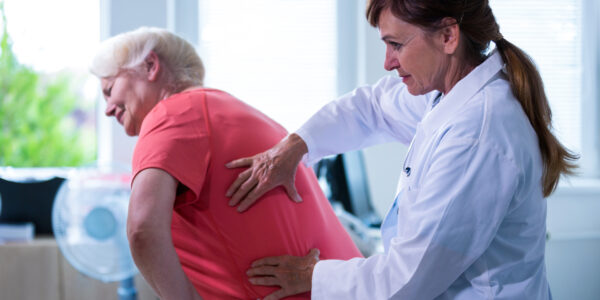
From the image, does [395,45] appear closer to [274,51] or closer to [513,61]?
[513,61]

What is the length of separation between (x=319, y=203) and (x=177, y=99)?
→ 374 millimetres

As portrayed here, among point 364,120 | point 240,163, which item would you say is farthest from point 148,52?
point 364,120

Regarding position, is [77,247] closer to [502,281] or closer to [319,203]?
[319,203]

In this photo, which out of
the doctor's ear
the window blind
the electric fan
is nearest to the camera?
the doctor's ear

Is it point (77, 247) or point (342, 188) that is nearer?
point (77, 247)

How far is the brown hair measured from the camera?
0.89m

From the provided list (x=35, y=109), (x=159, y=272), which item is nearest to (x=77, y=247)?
(x=159, y=272)

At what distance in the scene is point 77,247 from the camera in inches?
68.1

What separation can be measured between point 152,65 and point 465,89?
719mm

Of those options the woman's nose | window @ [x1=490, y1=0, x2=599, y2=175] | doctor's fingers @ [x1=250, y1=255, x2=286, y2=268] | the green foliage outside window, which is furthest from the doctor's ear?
window @ [x1=490, y1=0, x2=599, y2=175]

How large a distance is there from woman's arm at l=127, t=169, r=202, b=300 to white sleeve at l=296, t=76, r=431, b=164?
0.41 meters

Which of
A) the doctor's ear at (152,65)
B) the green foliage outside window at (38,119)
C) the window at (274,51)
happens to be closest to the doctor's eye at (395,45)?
the doctor's ear at (152,65)

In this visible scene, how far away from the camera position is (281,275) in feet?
3.30

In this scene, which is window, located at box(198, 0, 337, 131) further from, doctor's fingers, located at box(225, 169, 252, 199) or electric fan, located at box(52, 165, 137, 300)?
doctor's fingers, located at box(225, 169, 252, 199)
